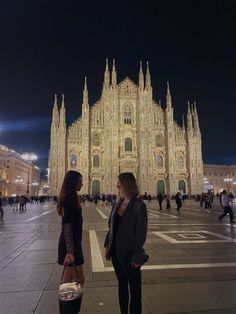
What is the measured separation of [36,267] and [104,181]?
48.4 m

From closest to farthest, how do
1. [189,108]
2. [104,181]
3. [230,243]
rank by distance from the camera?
1. [230,243]
2. [104,181]
3. [189,108]

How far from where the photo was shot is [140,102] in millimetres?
55844

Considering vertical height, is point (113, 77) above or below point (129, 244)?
above

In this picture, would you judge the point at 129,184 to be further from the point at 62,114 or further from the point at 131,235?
the point at 62,114

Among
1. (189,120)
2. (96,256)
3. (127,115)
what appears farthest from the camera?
(189,120)

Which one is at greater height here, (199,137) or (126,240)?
(199,137)

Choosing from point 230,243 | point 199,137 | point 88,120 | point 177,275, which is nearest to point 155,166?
point 199,137

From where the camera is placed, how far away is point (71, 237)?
3172 mm

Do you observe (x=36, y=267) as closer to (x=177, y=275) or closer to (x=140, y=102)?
(x=177, y=275)

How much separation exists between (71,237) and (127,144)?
5386 cm

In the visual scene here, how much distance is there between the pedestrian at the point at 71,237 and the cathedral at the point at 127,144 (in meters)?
50.4

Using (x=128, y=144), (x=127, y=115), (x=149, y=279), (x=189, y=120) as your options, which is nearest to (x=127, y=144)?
(x=128, y=144)

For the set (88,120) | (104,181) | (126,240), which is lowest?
(126,240)

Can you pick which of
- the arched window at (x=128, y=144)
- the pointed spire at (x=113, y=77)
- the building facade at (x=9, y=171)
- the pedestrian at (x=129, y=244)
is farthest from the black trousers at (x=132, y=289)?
the building facade at (x=9, y=171)
